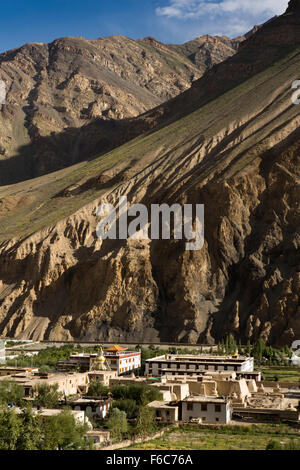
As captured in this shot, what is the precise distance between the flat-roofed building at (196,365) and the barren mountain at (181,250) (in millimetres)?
16838

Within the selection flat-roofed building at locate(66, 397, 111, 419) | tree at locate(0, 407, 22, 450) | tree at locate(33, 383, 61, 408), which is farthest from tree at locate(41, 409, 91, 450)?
tree at locate(33, 383, 61, 408)

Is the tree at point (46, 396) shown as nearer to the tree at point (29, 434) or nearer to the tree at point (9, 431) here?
the tree at point (29, 434)

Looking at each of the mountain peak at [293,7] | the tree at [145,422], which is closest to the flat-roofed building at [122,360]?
the tree at [145,422]

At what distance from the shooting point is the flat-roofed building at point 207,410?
42275 mm

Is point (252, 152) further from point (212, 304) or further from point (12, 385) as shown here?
point (12, 385)

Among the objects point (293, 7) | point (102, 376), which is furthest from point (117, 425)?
point (293, 7)

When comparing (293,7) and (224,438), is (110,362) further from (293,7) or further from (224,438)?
(293,7)

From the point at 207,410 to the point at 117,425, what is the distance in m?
8.00

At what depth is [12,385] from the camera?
144 ft

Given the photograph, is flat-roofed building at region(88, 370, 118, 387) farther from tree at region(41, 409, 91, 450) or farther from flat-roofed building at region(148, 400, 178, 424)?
tree at region(41, 409, 91, 450)

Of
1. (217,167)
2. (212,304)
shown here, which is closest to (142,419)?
(212,304)

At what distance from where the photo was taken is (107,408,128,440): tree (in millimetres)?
35938

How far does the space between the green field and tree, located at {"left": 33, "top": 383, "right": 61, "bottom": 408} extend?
734 cm

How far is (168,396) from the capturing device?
1793 inches
